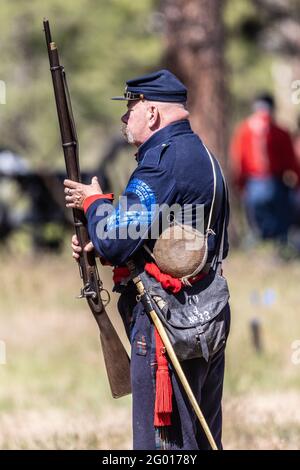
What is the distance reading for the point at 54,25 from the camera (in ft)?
81.5

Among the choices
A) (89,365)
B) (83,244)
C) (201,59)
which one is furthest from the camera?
(201,59)

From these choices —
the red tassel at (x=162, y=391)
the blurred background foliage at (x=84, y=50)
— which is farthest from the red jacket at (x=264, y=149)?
the blurred background foliage at (x=84, y=50)

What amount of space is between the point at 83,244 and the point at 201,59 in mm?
10393

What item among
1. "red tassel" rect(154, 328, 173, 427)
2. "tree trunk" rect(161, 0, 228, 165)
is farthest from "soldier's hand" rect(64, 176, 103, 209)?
"tree trunk" rect(161, 0, 228, 165)

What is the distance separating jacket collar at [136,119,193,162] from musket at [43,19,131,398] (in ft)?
1.10

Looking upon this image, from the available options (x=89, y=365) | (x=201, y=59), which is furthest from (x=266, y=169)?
(x=89, y=365)

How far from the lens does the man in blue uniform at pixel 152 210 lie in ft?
16.3

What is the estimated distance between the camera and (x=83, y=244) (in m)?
5.31

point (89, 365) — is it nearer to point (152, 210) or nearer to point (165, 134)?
point (165, 134)

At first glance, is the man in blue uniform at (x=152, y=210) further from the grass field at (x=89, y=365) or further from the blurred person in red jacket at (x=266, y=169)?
the blurred person in red jacket at (x=266, y=169)

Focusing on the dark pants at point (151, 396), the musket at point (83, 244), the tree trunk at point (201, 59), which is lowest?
the dark pants at point (151, 396)
